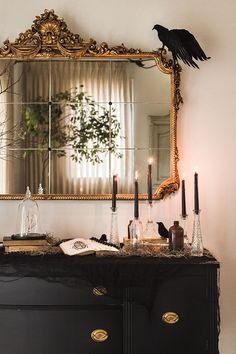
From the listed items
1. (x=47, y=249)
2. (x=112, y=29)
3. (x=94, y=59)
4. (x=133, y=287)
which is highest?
(x=112, y=29)

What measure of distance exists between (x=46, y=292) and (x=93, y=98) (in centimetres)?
109

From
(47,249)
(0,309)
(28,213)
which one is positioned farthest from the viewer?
(28,213)

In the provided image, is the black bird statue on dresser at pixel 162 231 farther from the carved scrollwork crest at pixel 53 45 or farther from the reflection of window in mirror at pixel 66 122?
the carved scrollwork crest at pixel 53 45

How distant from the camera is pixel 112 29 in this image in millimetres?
2436

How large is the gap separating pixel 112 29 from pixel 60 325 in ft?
5.20

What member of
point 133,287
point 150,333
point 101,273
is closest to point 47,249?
point 101,273

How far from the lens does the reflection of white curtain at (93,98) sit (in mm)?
2396

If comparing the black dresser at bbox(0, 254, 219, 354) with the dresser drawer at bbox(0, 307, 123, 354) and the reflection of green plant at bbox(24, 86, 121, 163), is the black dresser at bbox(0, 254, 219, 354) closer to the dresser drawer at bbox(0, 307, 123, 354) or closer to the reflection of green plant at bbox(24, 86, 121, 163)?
the dresser drawer at bbox(0, 307, 123, 354)

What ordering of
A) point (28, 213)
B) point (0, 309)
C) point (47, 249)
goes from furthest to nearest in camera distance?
point (28, 213) → point (47, 249) → point (0, 309)

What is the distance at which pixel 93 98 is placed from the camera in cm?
241

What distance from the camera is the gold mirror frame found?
239 centimetres

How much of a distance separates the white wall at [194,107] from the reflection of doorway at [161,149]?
3.1 inches

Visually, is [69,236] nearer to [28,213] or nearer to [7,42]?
[28,213]

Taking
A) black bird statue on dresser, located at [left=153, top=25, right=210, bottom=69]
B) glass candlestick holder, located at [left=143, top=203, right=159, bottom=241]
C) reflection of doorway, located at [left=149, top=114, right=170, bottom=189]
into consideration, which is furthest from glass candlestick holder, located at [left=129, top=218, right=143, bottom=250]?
black bird statue on dresser, located at [left=153, top=25, right=210, bottom=69]
